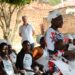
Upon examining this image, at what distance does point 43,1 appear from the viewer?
866 inches

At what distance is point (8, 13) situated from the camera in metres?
17.3

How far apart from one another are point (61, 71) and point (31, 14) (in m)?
14.1

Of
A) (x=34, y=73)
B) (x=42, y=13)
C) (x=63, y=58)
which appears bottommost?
(x=42, y=13)

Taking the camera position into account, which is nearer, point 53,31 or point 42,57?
point 53,31

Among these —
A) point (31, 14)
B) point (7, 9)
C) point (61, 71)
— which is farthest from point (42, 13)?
point (61, 71)

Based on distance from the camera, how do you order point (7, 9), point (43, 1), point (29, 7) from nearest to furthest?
point (7, 9), point (29, 7), point (43, 1)

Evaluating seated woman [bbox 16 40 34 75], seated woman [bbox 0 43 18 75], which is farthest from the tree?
seated woman [bbox 0 43 18 75]

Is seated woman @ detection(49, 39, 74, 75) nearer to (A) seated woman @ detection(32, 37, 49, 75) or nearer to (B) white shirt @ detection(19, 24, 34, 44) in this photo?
(A) seated woman @ detection(32, 37, 49, 75)

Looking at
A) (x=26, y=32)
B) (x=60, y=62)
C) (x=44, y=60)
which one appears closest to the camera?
(x=60, y=62)

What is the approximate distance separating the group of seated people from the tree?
829cm

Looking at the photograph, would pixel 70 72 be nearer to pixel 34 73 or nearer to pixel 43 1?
pixel 34 73

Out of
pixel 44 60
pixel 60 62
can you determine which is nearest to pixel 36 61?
pixel 44 60

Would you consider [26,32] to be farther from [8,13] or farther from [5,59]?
[8,13]

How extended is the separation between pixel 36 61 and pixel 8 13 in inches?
396
